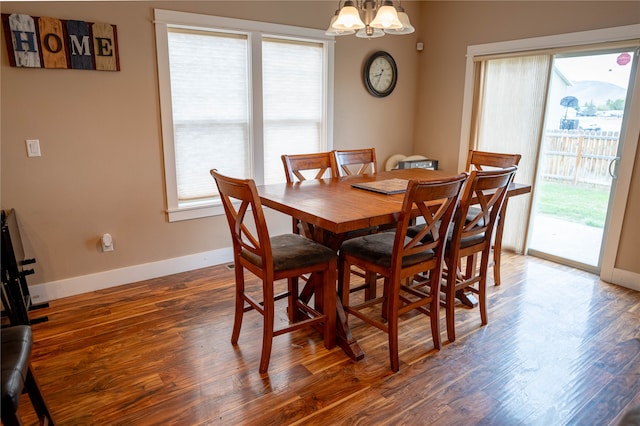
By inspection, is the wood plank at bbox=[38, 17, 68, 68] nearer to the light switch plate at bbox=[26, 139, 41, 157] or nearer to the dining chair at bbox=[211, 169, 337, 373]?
the light switch plate at bbox=[26, 139, 41, 157]

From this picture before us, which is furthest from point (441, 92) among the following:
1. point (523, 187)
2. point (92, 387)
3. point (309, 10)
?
point (92, 387)

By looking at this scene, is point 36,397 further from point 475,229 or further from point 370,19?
point 370,19

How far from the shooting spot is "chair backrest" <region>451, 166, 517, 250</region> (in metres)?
2.19

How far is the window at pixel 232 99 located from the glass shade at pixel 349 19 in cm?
136

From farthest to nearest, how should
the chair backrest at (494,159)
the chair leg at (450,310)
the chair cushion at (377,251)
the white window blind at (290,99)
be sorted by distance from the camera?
the white window blind at (290,99)
the chair backrest at (494,159)
the chair leg at (450,310)
the chair cushion at (377,251)

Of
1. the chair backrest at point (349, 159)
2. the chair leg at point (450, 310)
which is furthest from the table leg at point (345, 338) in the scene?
the chair backrest at point (349, 159)

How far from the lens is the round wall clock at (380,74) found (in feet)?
13.9

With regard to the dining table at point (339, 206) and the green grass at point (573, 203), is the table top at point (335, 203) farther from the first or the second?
the green grass at point (573, 203)

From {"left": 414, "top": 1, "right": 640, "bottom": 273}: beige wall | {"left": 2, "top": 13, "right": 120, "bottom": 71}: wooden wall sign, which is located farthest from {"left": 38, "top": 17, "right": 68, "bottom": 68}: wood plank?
{"left": 414, "top": 1, "right": 640, "bottom": 273}: beige wall

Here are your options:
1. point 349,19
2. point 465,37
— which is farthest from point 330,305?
point 465,37

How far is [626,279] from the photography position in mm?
3260

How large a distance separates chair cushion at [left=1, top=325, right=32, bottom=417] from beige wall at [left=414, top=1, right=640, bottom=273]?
12.8 feet

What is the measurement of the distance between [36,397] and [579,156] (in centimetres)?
410

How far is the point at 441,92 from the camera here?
14.7 feet
